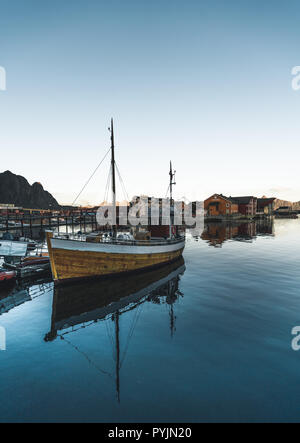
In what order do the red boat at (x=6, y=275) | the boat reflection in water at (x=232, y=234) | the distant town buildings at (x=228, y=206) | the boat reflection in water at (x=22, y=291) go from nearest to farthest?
the boat reflection in water at (x=22, y=291)
the red boat at (x=6, y=275)
the boat reflection in water at (x=232, y=234)
the distant town buildings at (x=228, y=206)

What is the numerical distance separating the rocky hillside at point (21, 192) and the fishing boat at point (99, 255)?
6287 inches

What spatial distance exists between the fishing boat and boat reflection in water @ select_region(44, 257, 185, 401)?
79 cm

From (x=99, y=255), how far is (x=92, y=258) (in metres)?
0.60

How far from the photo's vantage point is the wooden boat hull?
620 inches

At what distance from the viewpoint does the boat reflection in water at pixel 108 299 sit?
11.1 meters

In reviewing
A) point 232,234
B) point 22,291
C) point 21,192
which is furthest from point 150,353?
point 21,192

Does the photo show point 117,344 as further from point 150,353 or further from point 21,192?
point 21,192

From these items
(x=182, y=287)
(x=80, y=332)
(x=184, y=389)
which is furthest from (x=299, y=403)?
(x=182, y=287)

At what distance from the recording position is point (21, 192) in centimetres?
16175

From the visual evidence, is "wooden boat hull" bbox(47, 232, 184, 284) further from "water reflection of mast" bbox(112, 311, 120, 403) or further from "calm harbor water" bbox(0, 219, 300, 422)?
"water reflection of mast" bbox(112, 311, 120, 403)

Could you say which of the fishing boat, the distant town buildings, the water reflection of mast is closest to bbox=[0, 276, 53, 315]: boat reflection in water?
the fishing boat

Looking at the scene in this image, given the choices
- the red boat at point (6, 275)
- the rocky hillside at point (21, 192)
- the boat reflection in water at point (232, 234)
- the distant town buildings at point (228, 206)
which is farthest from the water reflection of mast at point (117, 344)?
the rocky hillside at point (21, 192)

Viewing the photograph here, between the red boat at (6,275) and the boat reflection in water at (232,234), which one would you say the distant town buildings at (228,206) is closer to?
the boat reflection in water at (232,234)
